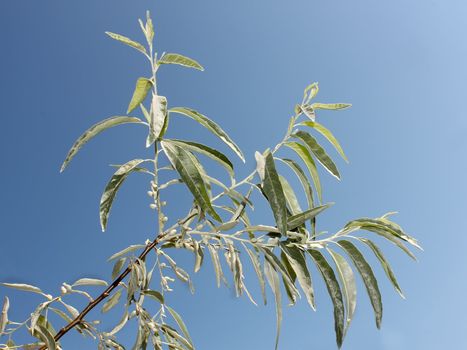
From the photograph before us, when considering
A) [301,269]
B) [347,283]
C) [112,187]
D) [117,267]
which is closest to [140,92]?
[112,187]

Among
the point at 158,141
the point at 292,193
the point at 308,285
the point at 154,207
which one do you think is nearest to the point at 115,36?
the point at 158,141

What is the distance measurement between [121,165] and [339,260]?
0.58m

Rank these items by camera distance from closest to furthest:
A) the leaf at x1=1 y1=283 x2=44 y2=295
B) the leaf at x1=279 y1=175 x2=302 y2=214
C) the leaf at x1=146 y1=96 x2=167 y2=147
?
the leaf at x1=146 y1=96 x2=167 y2=147
the leaf at x1=1 y1=283 x2=44 y2=295
the leaf at x1=279 y1=175 x2=302 y2=214

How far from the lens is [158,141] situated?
121cm

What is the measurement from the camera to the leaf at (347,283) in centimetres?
124

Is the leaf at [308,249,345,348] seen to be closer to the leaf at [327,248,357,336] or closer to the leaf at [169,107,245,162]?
the leaf at [327,248,357,336]

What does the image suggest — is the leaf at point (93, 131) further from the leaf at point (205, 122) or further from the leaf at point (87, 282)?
the leaf at point (87, 282)

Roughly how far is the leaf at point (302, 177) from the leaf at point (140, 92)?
0.43m

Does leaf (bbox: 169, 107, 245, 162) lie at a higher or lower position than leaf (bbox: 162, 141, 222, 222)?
higher

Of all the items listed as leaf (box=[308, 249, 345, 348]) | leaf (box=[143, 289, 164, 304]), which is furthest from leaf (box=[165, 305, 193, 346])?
leaf (box=[308, 249, 345, 348])

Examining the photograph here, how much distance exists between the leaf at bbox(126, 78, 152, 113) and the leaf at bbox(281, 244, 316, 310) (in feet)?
1.59

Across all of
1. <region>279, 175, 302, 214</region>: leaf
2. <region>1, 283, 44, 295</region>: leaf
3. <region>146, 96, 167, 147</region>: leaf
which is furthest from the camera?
A: <region>279, 175, 302, 214</region>: leaf

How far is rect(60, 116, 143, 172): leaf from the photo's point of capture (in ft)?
3.97

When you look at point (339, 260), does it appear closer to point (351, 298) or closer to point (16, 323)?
point (351, 298)
